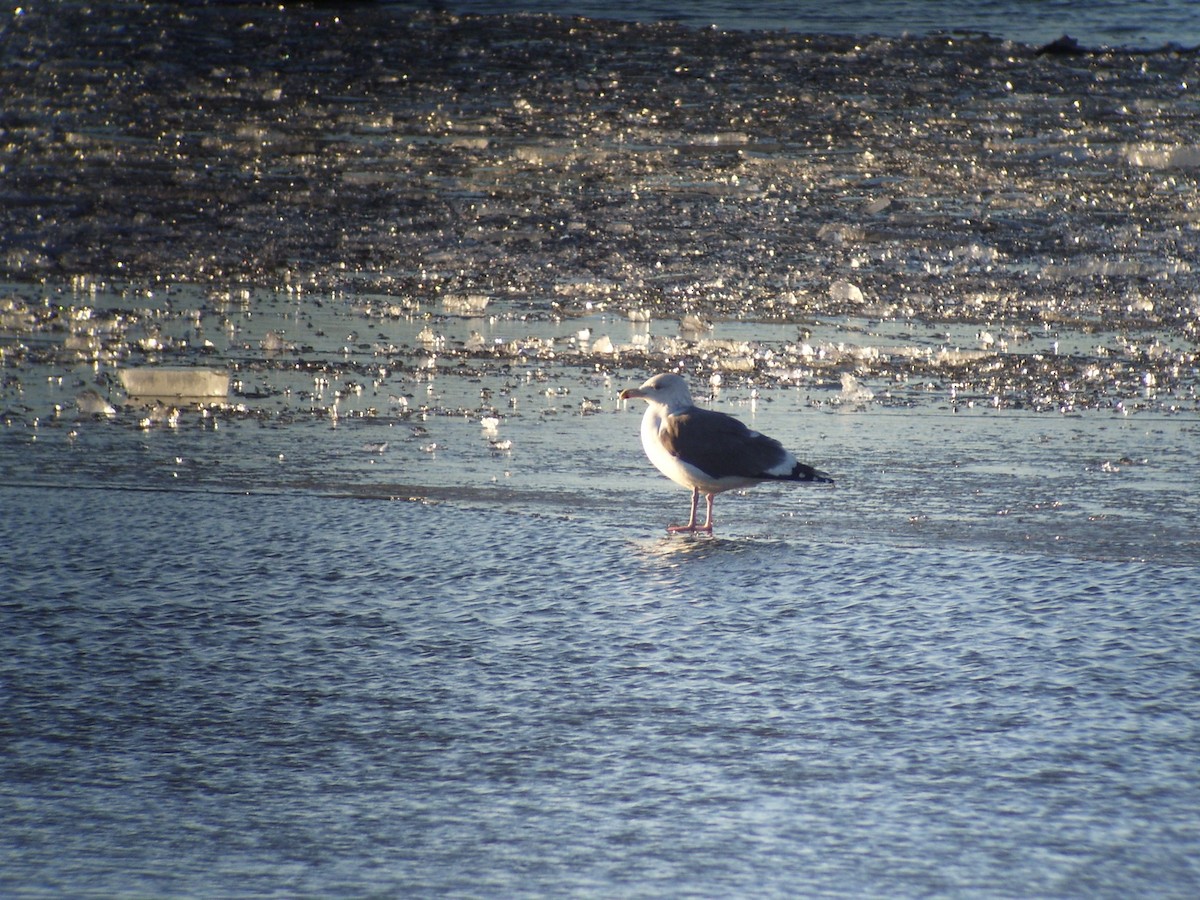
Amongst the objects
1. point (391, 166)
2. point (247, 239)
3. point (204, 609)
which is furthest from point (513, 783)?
point (391, 166)

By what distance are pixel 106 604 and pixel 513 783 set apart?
1607 millimetres

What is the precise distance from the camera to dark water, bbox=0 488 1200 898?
2.64 metres

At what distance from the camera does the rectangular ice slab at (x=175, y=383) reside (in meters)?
6.88

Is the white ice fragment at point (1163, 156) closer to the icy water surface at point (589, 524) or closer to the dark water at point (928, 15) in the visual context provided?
the icy water surface at point (589, 524)

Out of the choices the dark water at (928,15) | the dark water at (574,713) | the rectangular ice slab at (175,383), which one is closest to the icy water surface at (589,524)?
the dark water at (574,713)

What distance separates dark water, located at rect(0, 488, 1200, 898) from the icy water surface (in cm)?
1

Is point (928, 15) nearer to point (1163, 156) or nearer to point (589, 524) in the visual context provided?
point (1163, 156)

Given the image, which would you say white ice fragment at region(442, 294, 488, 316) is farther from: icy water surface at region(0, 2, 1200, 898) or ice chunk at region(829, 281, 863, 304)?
ice chunk at region(829, 281, 863, 304)

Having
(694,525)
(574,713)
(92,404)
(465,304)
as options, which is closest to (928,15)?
(465,304)

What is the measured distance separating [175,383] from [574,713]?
4.07 meters

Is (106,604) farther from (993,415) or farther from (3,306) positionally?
(3,306)

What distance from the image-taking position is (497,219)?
11352mm

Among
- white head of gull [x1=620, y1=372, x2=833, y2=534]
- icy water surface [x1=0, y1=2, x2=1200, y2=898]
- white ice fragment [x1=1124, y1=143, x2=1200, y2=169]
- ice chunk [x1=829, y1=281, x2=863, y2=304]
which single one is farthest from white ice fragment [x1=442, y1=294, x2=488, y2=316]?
white ice fragment [x1=1124, y1=143, x2=1200, y2=169]

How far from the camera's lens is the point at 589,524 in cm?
505
